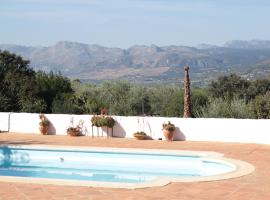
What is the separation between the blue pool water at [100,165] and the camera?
1322 cm

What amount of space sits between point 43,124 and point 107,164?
4.93 metres

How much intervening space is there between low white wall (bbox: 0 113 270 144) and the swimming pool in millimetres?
2499

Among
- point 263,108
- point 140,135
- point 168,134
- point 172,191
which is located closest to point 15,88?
point 140,135

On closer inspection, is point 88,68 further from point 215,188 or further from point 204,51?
point 215,188

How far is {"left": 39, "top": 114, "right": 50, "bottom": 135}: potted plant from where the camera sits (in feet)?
61.8

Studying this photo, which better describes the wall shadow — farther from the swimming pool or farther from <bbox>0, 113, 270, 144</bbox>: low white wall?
the swimming pool

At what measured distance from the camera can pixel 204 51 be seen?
615 ft

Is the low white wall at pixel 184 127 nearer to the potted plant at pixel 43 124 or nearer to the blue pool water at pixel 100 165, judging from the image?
the potted plant at pixel 43 124

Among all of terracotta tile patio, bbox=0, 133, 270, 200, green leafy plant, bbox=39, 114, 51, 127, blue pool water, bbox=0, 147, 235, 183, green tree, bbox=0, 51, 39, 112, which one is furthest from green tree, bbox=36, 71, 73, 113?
terracotta tile patio, bbox=0, 133, 270, 200

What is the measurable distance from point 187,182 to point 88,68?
170111mm

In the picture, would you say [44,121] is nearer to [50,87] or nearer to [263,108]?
[50,87]

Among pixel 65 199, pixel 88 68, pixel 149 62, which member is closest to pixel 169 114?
pixel 65 199

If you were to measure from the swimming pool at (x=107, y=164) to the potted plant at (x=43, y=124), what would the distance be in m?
2.70

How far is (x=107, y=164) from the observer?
1477cm
